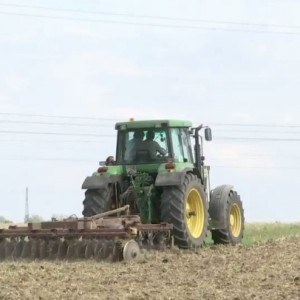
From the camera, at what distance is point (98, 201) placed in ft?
49.8

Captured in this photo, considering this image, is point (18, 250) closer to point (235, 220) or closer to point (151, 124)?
point (151, 124)

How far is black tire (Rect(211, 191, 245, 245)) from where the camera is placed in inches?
645

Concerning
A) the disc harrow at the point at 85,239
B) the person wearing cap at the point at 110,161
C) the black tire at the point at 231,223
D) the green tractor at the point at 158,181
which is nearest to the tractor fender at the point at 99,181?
the green tractor at the point at 158,181

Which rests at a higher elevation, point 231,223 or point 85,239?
point 231,223

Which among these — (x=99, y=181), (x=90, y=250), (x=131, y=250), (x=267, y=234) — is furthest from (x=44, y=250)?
(x=267, y=234)

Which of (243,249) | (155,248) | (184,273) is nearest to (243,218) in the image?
(243,249)

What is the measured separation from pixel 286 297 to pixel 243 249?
18.6ft

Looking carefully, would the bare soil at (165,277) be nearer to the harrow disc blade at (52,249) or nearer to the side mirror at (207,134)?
the harrow disc blade at (52,249)

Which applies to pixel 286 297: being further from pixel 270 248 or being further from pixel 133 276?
pixel 270 248

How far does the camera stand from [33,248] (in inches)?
534

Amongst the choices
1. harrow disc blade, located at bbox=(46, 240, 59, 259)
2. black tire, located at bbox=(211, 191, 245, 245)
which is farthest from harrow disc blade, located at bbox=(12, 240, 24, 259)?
black tire, located at bbox=(211, 191, 245, 245)

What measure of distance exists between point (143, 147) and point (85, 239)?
9.60ft

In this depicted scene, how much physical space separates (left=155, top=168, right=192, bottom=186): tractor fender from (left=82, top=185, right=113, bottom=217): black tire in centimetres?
114

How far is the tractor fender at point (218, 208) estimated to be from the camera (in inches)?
637
